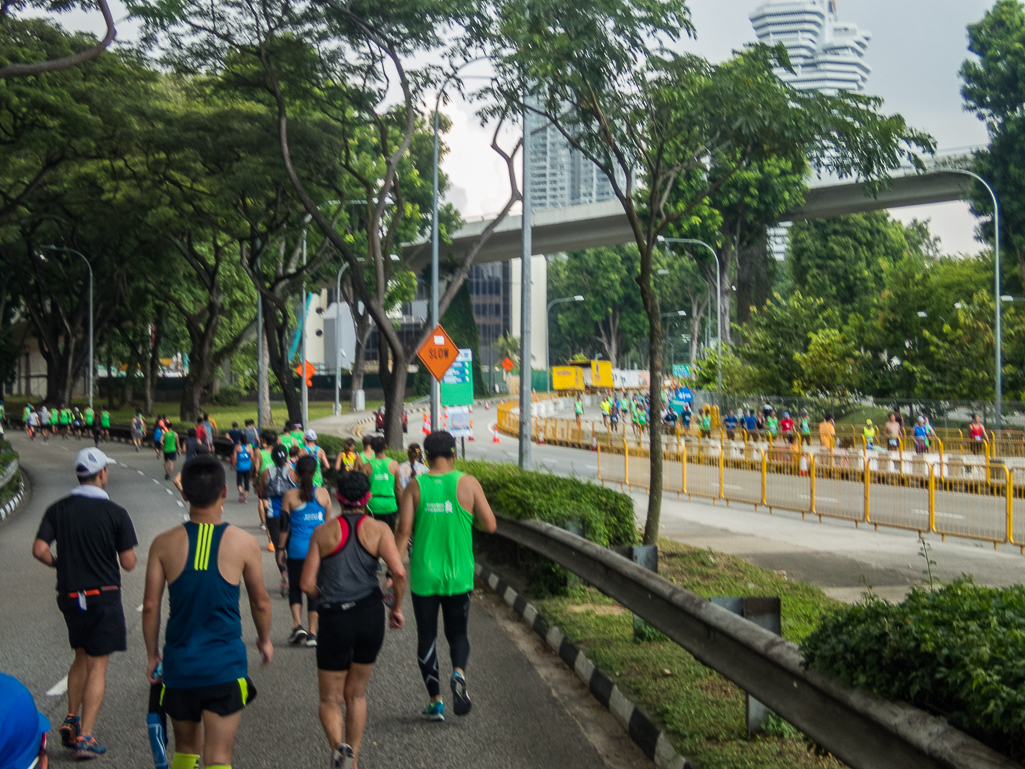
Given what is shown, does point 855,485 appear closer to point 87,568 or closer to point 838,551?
point 838,551

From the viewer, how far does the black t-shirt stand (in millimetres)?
6273

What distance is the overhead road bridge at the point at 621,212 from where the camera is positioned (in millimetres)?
41938

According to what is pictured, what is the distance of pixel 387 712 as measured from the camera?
700cm

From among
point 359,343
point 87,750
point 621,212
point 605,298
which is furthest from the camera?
point 605,298

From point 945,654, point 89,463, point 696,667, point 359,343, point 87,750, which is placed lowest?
point 87,750

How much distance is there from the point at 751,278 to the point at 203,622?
5288 centimetres

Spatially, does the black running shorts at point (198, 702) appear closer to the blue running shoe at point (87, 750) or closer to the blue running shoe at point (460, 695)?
the blue running shoe at point (87, 750)

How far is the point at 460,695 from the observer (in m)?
6.80

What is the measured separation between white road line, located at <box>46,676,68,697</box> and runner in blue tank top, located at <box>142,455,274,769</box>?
3142mm

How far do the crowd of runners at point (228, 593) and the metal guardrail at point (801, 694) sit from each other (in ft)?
4.09

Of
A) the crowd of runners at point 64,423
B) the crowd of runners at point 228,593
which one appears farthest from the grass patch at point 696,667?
the crowd of runners at point 64,423

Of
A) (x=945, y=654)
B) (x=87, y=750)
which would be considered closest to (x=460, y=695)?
(x=87, y=750)

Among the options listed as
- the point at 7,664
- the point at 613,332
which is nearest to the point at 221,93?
the point at 7,664

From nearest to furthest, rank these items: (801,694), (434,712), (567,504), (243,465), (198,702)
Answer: (801,694), (198,702), (434,712), (567,504), (243,465)
